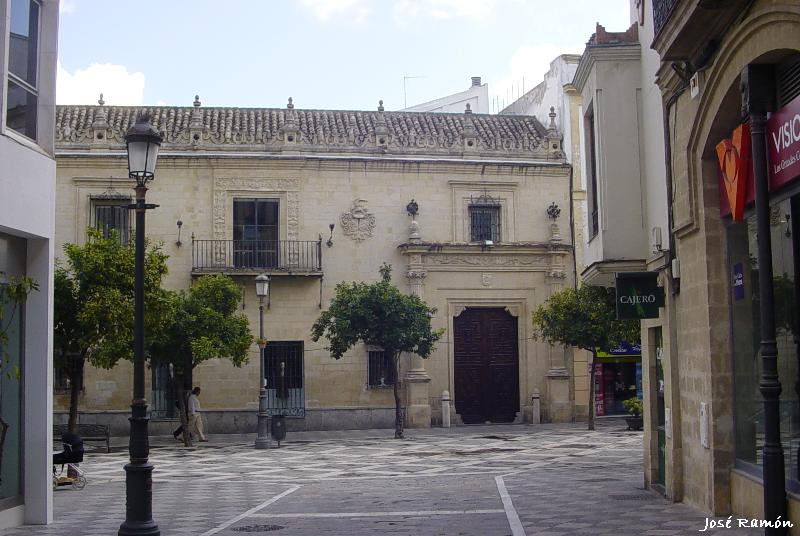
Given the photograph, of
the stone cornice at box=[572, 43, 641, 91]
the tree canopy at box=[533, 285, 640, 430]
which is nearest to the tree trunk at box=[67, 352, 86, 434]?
the tree canopy at box=[533, 285, 640, 430]

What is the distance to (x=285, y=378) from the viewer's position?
29.6 metres

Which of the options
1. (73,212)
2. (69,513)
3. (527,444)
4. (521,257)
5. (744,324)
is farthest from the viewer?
(521,257)

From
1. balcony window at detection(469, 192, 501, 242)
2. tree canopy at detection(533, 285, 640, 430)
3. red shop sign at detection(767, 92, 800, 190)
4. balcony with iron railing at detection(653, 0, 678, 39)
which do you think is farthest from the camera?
balcony window at detection(469, 192, 501, 242)

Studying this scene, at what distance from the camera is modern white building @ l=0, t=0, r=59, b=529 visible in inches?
434

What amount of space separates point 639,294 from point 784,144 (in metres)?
4.17

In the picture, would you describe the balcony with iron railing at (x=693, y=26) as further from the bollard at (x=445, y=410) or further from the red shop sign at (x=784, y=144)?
the bollard at (x=445, y=410)

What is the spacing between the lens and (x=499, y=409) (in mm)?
30547

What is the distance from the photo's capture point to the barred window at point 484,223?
30984mm

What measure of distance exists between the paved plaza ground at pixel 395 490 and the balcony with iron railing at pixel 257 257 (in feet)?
17.7

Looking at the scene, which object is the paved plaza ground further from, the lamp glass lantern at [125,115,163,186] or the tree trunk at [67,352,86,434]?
the lamp glass lantern at [125,115,163,186]

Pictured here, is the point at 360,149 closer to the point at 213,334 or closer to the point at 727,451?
the point at 213,334

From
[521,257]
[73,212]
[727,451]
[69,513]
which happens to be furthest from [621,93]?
[73,212]

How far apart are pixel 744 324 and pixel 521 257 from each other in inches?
819

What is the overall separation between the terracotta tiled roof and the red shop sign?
73.4 feet
